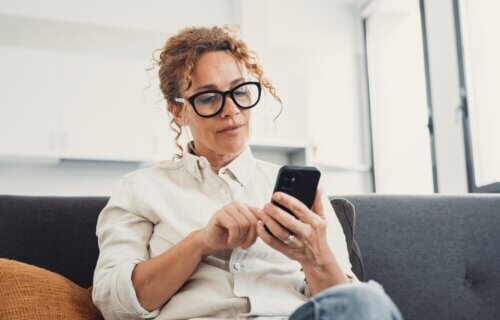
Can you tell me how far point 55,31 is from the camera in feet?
14.4

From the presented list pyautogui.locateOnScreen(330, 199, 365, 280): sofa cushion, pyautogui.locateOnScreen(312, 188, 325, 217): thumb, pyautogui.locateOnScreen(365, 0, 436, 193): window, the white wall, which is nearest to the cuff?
pyautogui.locateOnScreen(312, 188, 325, 217): thumb

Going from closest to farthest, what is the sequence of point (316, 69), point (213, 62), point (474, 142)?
point (213, 62)
point (474, 142)
point (316, 69)

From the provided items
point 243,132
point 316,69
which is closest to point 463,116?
point 316,69

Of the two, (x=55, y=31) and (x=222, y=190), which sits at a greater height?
(x=55, y=31)

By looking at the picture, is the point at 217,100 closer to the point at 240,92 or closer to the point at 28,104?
the point at 240,92

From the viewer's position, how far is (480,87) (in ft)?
11.9

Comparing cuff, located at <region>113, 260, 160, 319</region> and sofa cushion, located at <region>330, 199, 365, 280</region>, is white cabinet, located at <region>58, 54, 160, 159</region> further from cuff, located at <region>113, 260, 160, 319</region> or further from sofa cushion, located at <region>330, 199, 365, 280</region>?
cuff, located at <region>113, 260, 160, 319</region>

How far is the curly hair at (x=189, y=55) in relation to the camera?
1.40m

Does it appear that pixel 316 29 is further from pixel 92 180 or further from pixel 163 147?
pixel 92 180

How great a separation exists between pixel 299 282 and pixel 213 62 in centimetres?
58

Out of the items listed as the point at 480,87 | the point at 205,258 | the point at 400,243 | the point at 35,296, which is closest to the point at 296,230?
the point at 205,258

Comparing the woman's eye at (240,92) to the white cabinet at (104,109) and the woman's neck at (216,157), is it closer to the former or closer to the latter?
the woman's neck at (216,157)

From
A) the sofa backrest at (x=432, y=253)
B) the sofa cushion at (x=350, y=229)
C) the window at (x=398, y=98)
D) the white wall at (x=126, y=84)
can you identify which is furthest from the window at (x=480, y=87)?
the sofa cushion at (x=350, y=229)

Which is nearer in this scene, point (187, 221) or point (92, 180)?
point (187, 221)
